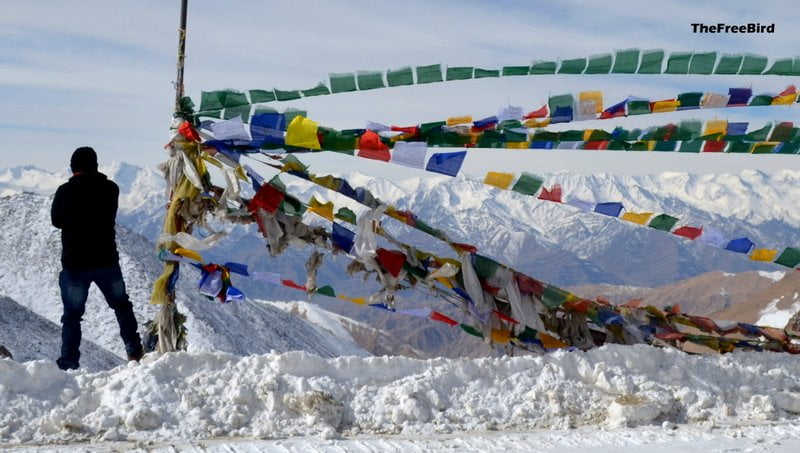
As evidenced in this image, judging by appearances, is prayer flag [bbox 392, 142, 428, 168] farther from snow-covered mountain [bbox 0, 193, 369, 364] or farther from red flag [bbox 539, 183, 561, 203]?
snow-covered mountain [bbox 0, 193, 369, 364]

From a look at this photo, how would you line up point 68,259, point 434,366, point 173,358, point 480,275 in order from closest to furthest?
1. point 173,358
2. point 434,366
3. point 68,259
4. point 480,275

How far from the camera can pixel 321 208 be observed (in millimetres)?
7496

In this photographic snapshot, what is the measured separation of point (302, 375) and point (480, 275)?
199cm

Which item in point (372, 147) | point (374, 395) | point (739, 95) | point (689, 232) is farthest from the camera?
point (739, 95)

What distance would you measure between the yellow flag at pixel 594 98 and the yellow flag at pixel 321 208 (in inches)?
90.1

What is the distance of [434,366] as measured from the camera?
6715 mm

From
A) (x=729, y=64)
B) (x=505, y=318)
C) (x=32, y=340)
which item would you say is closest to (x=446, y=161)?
(x=505, y=318)

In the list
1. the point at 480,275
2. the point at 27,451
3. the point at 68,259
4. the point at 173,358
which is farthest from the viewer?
the point at 480,275

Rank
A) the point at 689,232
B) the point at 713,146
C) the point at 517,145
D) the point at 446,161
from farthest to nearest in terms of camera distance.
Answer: the point at 713,146 < the point at 689,232 < the point at 517,145 < the point at 446,161

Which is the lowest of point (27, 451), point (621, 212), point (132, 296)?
point (132, 296)

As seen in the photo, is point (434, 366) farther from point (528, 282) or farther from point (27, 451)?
point (27, 451)

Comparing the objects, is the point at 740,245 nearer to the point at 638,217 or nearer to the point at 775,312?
the point at 638,217

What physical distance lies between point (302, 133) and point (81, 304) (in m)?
2.22

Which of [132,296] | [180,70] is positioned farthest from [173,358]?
[132,296]
